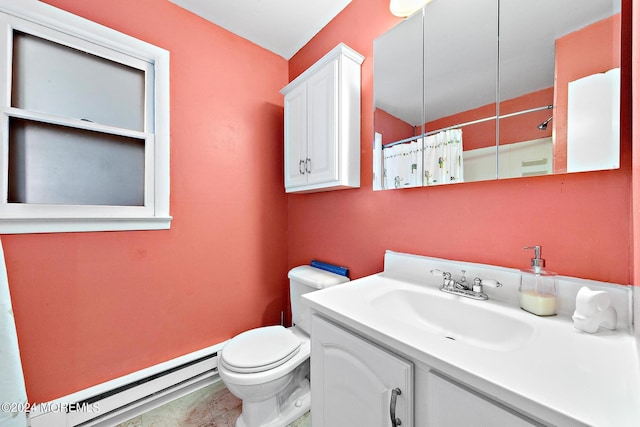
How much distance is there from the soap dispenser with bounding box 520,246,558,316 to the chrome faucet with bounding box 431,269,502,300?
9 centimetres

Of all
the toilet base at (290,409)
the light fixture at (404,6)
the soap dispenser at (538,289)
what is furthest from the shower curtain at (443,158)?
the toilet base at (290,409)

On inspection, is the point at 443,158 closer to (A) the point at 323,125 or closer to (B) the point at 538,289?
(B) the point at 538,289

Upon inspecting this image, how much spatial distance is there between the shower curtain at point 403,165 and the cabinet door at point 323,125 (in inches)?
10.4

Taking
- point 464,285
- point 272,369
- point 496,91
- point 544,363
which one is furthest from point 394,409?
point 496,91

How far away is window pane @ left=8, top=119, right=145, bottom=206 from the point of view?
110 cm

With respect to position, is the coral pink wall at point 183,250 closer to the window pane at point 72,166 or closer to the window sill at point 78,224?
the window sill at point 78,224

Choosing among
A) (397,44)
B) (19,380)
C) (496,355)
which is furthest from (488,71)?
(19,380)

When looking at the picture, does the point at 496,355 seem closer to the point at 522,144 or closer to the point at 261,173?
the point at 522,144

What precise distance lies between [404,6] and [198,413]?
235cm

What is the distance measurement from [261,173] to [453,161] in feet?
4.20

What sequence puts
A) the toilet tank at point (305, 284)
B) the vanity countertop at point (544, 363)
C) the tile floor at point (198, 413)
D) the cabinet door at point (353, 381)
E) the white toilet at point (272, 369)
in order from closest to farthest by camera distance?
the vanity countertop at point (544, 363)
the cabinet door at point (353, 381)
the white toilet at point (272, 369)
the tile floor at point (198, 413)
the toilet tank at point (305, 284)

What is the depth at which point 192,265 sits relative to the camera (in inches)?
58.7

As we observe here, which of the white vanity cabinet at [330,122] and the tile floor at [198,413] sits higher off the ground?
the white vanity cabinet at [330,122]

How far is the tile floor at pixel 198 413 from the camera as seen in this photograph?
1.23m
